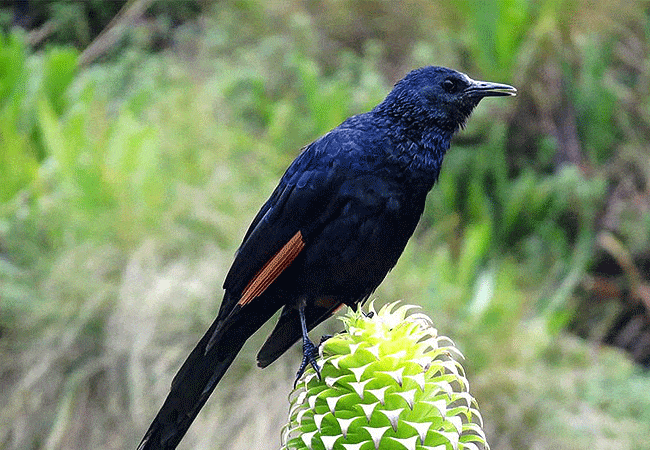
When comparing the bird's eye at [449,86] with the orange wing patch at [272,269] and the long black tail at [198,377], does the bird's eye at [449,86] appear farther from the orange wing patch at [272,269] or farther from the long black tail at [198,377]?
the long black tail at [198,377]

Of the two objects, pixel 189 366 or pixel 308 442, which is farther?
pixel 189 366

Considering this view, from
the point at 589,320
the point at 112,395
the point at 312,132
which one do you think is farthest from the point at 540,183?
the point at 112,395

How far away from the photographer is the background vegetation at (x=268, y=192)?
4.10 m

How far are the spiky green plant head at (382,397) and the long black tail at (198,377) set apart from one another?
350 mm

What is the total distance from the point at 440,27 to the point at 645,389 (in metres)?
2.87

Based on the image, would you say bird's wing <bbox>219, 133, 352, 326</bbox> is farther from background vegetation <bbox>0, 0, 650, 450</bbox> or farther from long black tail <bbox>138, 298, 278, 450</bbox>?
background vegetation <bbox>0, 0, 650, 450</bbox>

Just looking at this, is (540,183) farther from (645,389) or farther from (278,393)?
(278,393)

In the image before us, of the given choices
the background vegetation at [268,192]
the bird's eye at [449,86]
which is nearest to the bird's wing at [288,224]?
the bird's eye at [449,86]

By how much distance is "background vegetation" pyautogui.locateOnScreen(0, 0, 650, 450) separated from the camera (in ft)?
13.5

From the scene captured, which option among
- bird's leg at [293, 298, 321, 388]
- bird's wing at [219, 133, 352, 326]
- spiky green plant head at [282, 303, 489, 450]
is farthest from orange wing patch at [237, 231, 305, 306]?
spiky green plant head at [282, 303, 489, 450]

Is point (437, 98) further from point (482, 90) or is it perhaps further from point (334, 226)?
point (334, 226)

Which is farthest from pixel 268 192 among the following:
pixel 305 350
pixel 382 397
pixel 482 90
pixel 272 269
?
pixel 382 397

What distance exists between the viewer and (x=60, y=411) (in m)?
4.00

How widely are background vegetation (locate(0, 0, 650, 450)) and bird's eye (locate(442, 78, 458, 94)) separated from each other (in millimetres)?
2079
